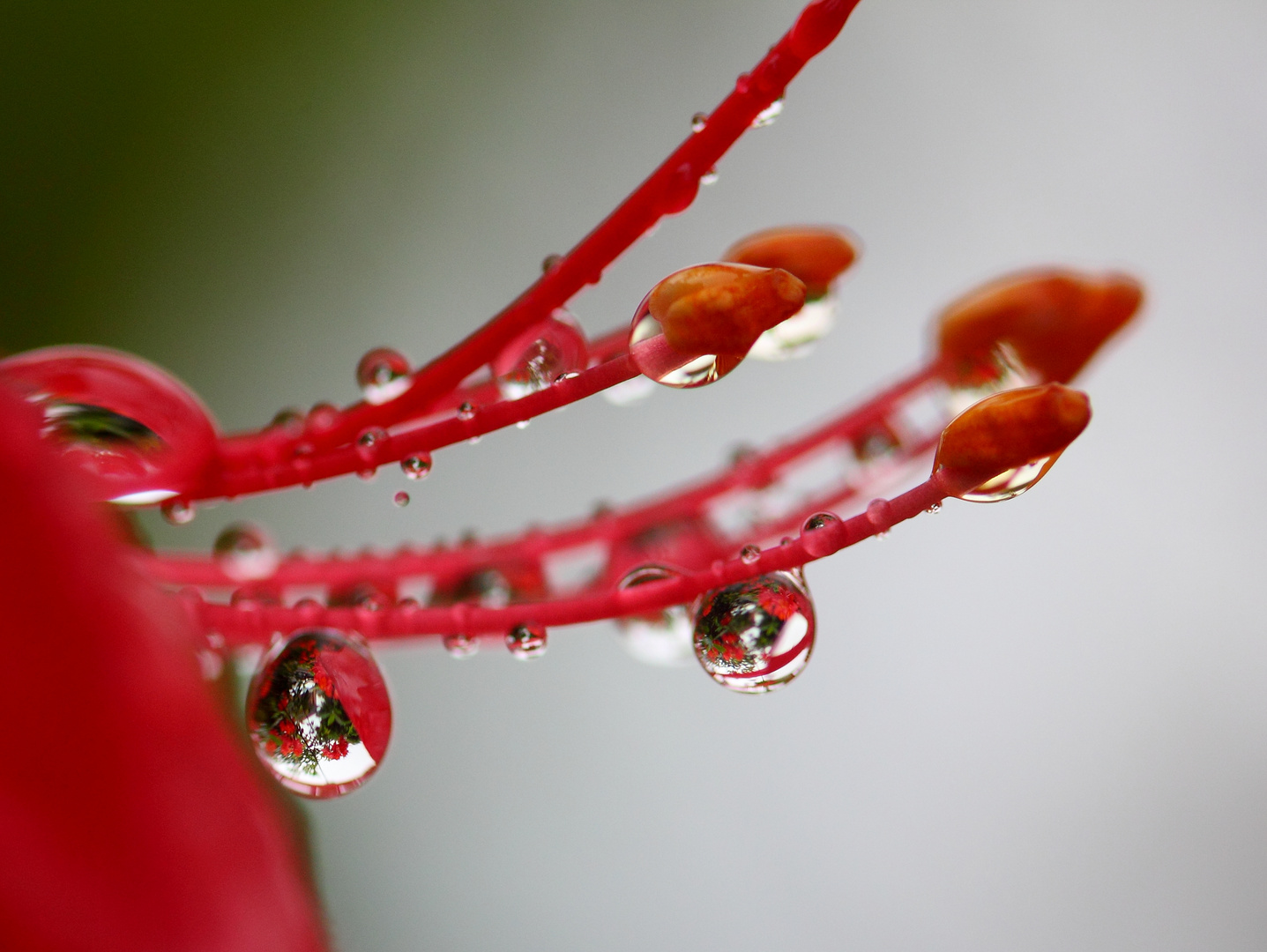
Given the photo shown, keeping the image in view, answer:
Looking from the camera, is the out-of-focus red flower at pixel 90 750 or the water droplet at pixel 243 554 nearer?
the out-of-focus red flower at pixel 90 750

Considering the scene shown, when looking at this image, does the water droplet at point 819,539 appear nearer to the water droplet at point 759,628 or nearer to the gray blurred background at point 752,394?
the water droplet at point 759,628

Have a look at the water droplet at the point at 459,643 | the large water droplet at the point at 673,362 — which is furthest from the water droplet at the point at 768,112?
the water droplet at the point at 459,643

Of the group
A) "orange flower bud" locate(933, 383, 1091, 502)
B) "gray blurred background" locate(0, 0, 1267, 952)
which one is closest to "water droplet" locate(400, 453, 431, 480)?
"orange flower bud" locate(933, 383, 1091, 502)

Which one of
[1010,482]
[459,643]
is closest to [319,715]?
[459,643]

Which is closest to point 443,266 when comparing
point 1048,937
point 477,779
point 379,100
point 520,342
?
point 379,100

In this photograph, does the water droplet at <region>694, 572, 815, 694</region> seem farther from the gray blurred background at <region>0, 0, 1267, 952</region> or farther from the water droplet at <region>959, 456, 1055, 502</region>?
the gray blurred background at <region>0, 0, 1267, 952</region>

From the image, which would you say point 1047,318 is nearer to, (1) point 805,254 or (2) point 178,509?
(1) point 805,254
